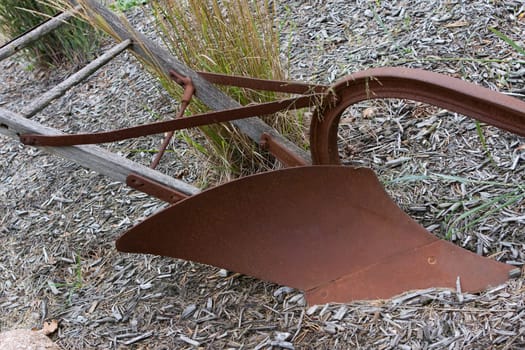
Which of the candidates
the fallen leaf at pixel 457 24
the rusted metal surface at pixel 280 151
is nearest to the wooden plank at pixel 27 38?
the rusted metal surface at pixel 280 151

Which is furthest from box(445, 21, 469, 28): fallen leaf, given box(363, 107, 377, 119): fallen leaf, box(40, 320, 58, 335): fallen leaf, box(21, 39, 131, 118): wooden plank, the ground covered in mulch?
box(40, 320, 58, 335): fallen leaf

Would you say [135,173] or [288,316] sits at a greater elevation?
[135,173]

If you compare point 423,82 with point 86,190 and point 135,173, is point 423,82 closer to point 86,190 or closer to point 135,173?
point 135,173

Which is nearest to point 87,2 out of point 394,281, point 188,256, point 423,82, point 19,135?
point 19,135

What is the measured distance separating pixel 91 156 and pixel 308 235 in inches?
31.3

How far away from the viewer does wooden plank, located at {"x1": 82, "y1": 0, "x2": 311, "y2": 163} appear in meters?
2.20

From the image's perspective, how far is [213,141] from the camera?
2.44 metres

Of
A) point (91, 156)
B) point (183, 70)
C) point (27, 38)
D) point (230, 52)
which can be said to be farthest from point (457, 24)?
point (27, 38)

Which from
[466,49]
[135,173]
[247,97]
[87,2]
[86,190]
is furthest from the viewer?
[86,190]

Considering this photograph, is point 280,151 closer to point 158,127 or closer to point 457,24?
point 158,127

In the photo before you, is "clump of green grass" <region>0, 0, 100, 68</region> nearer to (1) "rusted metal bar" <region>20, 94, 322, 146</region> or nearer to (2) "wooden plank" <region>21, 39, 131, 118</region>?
(2) "wooden plank" <region>21, 39, 131, 118</region>

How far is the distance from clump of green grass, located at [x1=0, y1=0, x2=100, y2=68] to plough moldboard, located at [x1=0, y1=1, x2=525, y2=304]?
216cm

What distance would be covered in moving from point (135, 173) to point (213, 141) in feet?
1.69

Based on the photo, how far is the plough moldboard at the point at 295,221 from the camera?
1.88 meters
